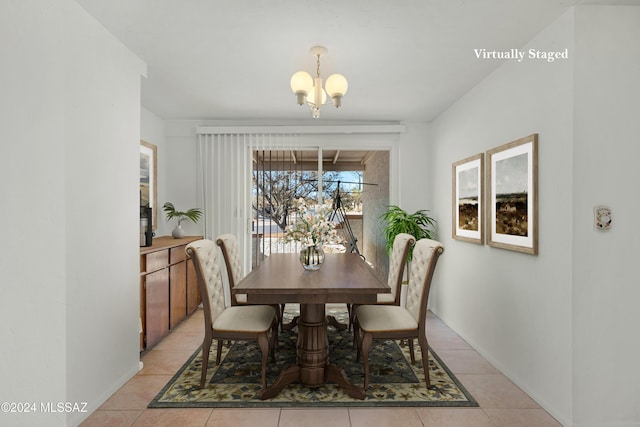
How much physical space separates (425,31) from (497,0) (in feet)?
1.49

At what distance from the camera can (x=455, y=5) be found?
1.99 metres

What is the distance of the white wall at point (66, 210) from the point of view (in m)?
1.59

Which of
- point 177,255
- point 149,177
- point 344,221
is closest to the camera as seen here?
point 177,255

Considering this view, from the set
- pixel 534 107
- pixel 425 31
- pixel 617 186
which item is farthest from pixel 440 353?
pixel 425 31

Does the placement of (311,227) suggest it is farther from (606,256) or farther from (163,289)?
(606,256)

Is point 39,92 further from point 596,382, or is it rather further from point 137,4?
point 596,382

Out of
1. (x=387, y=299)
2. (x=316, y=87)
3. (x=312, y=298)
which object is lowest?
(x=387, y=299)

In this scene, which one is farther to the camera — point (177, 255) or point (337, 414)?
point (177, 255)

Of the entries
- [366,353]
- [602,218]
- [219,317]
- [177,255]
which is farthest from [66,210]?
[602,218]

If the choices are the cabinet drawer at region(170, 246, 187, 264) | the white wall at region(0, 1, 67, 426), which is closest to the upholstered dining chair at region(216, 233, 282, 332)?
the cabinet drawer at region(170, 246, 187, 264)

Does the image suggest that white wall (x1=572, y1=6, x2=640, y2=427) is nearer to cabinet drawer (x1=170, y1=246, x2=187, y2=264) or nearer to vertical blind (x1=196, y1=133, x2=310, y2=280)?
vertical blind (x1=196, y1=133, x2=310, y2=280)

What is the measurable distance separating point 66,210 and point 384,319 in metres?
2.12

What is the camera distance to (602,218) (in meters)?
1.96

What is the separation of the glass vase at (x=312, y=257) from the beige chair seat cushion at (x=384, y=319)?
49 centimetres
